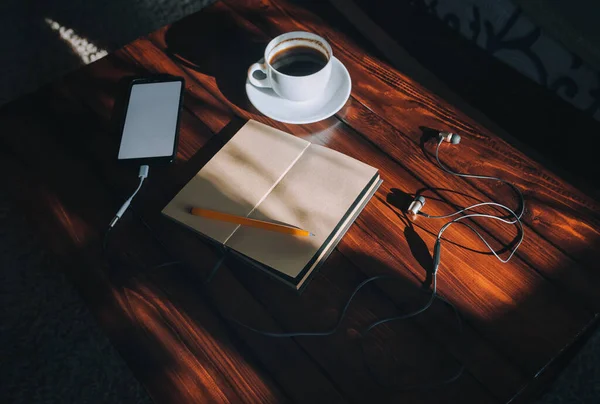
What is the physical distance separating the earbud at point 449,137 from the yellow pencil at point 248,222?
1.02 feet

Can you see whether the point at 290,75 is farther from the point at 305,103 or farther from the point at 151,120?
the point at 151,120

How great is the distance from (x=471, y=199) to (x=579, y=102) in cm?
79

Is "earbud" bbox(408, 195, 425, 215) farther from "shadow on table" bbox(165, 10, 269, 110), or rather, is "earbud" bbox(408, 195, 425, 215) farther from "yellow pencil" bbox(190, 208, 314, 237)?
"shadow on table" bbox(165, 10, 269, 110)

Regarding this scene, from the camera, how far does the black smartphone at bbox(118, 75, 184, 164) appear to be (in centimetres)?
80

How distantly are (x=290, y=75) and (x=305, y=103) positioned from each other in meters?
0.06

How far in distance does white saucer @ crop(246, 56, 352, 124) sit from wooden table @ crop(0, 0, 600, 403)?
20 mm

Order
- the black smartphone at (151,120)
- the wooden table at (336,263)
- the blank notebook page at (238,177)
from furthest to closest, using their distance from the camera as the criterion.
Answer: the black smartphone at (151,120) → the blank notebook page at (238,177) → the wooden table at (336,263)

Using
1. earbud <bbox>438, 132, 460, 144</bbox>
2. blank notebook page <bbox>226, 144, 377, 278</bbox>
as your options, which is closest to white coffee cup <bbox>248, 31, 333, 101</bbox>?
blank notebook page <bbox>226, 144, 377, 278</bbox>

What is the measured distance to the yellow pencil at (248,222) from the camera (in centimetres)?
66

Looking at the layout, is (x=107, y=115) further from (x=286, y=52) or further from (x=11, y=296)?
(x=11, y=296)

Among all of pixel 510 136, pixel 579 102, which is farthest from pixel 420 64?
pixel 579 102

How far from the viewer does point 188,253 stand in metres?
0.69

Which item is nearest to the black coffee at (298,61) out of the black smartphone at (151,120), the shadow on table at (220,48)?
the shadow on table at (220,48)

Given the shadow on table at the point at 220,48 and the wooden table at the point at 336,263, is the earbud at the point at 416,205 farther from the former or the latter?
the shadow on table at the point at 220,48
